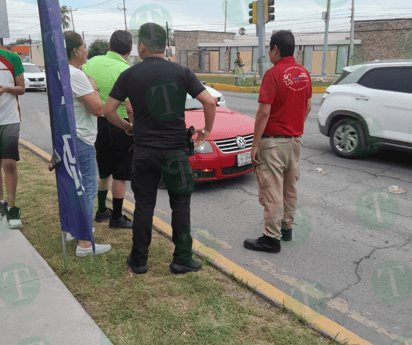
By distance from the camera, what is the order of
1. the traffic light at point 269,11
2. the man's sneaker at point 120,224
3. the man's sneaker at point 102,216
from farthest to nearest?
the traffic light at point 269,11, the man's sneaker at point 102,216, the man's sneaker at point 120,224

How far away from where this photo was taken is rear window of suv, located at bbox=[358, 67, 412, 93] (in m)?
6.39

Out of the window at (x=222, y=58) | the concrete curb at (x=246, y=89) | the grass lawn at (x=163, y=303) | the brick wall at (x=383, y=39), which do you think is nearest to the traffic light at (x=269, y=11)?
the concrete curb at (x=246, y=89)

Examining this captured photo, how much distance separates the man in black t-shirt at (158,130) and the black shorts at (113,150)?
2.02 feet

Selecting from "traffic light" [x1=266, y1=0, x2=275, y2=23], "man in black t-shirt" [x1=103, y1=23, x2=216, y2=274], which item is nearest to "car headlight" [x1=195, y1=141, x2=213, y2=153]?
"man in black t-shirt" [x1=103, y1=23, x2=216, y2=274]

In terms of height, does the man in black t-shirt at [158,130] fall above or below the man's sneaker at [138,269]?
above

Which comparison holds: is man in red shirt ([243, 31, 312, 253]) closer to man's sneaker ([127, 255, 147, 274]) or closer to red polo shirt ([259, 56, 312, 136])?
red polo shirt ([259, 56, 312, 136])

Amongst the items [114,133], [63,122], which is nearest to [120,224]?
[114,133]

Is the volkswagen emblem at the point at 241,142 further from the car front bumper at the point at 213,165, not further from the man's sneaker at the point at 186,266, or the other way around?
the man's sneaker at the point at 186,266

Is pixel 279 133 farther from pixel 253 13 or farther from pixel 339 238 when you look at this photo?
pixel 253 13

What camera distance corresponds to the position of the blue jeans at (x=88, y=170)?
11.3 feet

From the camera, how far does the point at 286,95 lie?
341 cm

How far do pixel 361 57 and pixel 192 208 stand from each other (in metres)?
36.1

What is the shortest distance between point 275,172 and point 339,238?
112cm

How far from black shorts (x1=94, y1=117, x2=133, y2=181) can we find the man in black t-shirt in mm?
615
